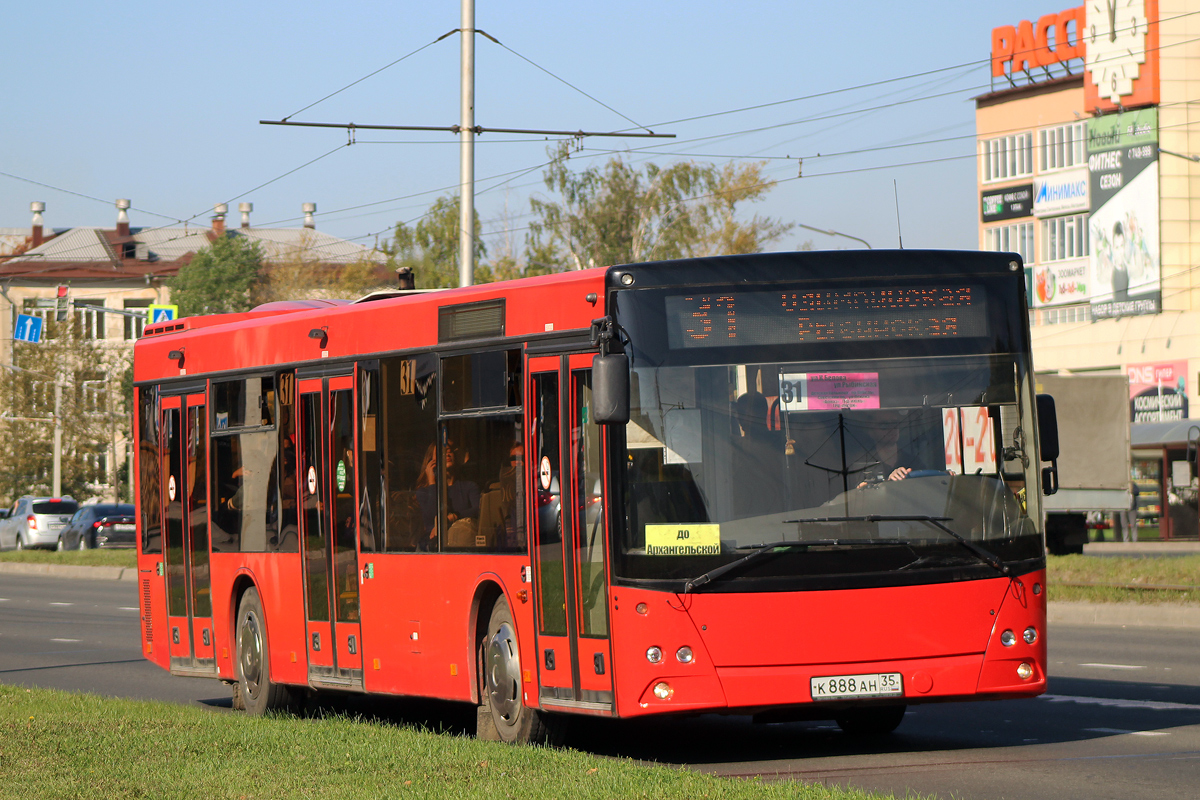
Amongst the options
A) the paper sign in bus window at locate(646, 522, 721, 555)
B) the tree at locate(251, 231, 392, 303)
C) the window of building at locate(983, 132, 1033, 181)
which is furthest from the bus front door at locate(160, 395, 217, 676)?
the window of building at locate(983, 132, 1033, 181)

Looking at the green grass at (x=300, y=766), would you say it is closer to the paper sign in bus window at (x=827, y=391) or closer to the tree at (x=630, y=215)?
the paper sign in bus window at (x=827, y=391)

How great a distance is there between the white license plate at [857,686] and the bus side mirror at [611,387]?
174cm

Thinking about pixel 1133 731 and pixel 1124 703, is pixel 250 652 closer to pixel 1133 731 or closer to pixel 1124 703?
pixel 1124 703

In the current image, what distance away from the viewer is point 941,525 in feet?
32.1

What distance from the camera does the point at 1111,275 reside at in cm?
6788

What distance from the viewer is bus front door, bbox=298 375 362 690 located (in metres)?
12.7

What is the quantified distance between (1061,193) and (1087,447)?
3844 cm

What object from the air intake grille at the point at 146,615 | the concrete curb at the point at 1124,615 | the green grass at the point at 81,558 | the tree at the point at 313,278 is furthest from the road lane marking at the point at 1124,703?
the tree at the point at 313,278

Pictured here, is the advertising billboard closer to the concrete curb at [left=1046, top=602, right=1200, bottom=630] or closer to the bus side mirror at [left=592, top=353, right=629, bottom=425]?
the concrete curb at [left=1046, top=602, right=1200, bottom=630]

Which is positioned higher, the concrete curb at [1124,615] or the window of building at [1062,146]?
the window of building at [1062,146]

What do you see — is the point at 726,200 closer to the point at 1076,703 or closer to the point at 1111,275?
the point at 1111,275

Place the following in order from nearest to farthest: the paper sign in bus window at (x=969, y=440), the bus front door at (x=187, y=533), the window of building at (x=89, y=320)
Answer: the paper sign in bus window at (x=969, y=440) → the bus front door at (x=187, y=533) → the window of building at (x=89, y=320)

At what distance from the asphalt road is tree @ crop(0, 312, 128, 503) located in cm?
5524

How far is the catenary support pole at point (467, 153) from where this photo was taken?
24.8 meters
